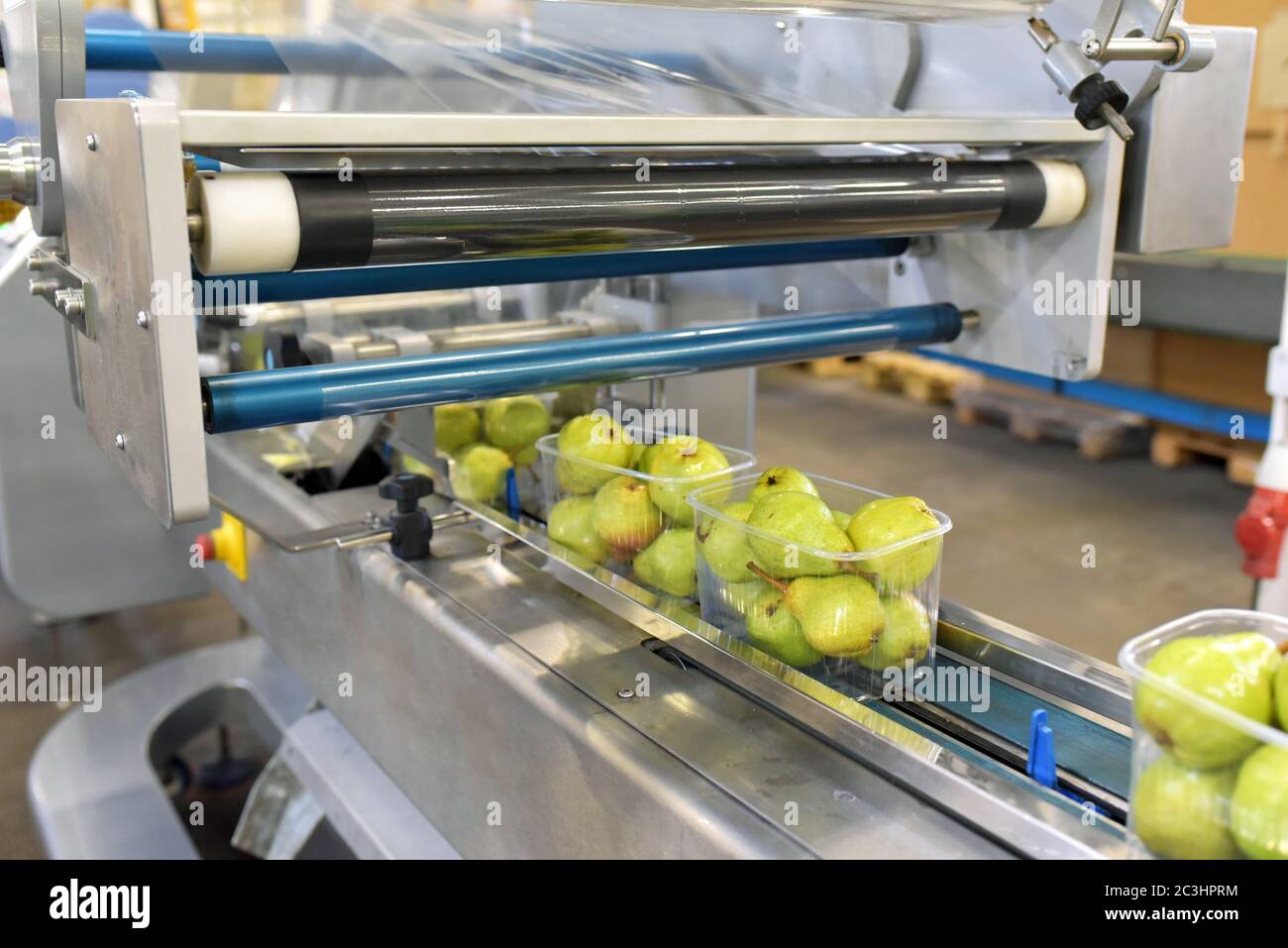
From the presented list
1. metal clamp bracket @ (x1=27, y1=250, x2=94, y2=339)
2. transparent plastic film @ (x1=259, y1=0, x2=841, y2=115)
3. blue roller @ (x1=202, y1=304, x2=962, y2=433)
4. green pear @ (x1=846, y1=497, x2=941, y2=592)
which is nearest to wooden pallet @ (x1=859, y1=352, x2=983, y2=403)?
transparent plastic film @ (x1=259, y1=0, x2=841, y2=115)

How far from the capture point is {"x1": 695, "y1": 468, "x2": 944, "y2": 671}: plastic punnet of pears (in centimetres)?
94

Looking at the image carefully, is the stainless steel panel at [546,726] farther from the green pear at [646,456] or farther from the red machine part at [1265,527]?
the red machine part at [1265,527]

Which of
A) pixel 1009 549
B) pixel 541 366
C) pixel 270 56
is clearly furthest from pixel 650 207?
pixel 1009 549

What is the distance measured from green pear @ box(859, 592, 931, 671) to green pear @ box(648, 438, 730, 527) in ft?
0.76

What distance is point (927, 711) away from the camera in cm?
98

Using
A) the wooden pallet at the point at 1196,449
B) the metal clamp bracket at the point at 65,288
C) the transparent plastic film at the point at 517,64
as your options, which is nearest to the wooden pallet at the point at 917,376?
the wooden pallet at the point at 1196,449

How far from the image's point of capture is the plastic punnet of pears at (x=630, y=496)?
1.12m

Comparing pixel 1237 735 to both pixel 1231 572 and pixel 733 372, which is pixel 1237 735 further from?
pixel 1231 572

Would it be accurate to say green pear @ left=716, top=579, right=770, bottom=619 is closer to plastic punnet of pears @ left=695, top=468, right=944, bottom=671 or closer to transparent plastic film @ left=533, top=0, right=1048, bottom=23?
plastic punnet of pears @ left=695, top=468, right=944, bottom=671

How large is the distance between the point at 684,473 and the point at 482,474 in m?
0.40

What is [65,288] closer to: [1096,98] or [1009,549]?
[1096,98]

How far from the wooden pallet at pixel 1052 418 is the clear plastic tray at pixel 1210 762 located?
14.3 feet
